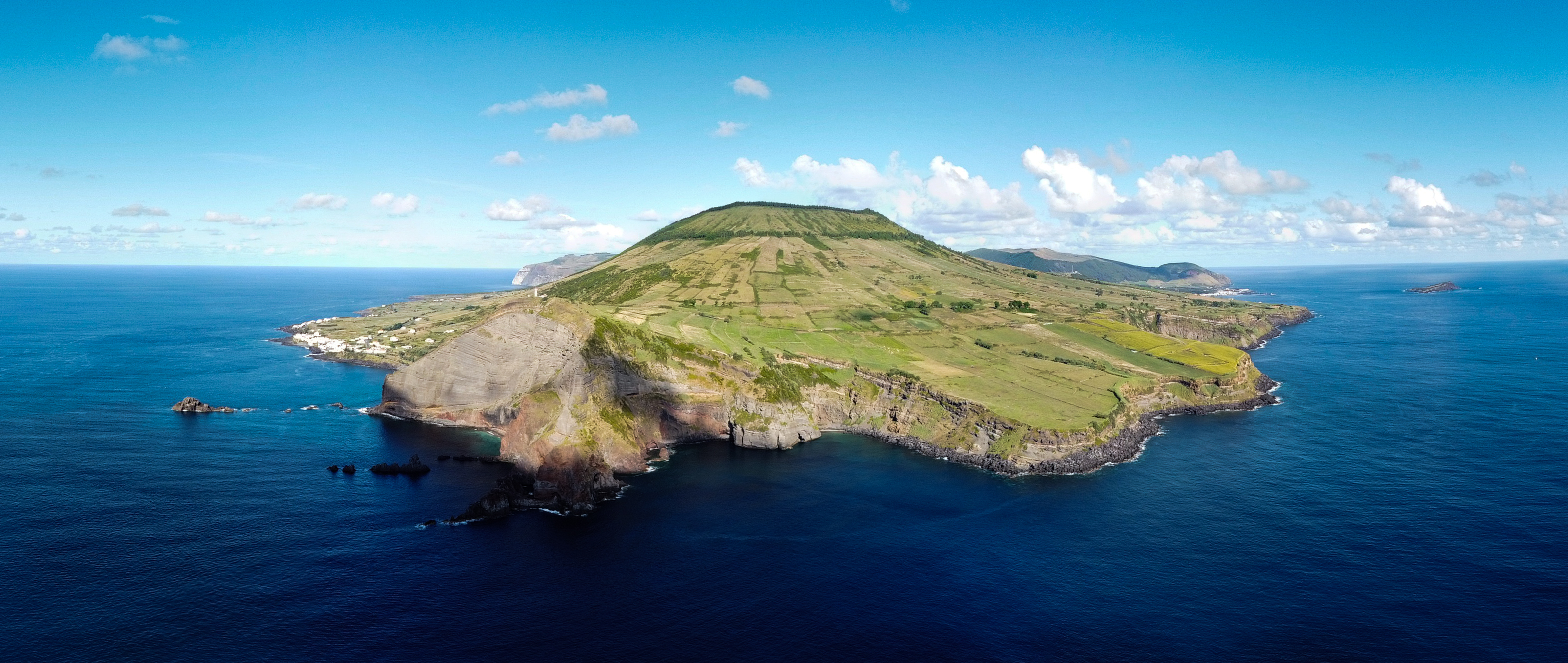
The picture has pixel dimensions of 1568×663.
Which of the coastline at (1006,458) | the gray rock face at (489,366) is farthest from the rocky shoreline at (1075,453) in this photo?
the gray rock face at (489,366)

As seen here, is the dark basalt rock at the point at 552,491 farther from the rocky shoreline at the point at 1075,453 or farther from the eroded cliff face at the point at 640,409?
the rocky shoreline at the point at 1075,453

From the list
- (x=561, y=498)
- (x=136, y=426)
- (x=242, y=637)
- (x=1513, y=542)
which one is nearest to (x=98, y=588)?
(x=242, y=637)

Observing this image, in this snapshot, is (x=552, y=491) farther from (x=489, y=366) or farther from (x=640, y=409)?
(x=489, y=366)

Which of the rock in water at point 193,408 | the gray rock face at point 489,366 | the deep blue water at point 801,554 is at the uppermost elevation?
the gray rock face at point 489,366

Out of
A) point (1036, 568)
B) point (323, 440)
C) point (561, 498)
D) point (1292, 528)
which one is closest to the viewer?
point (1036, 568)

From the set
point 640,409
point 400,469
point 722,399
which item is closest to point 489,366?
point 400,469

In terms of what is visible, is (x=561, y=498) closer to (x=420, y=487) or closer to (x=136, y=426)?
(x=420, y=487)
